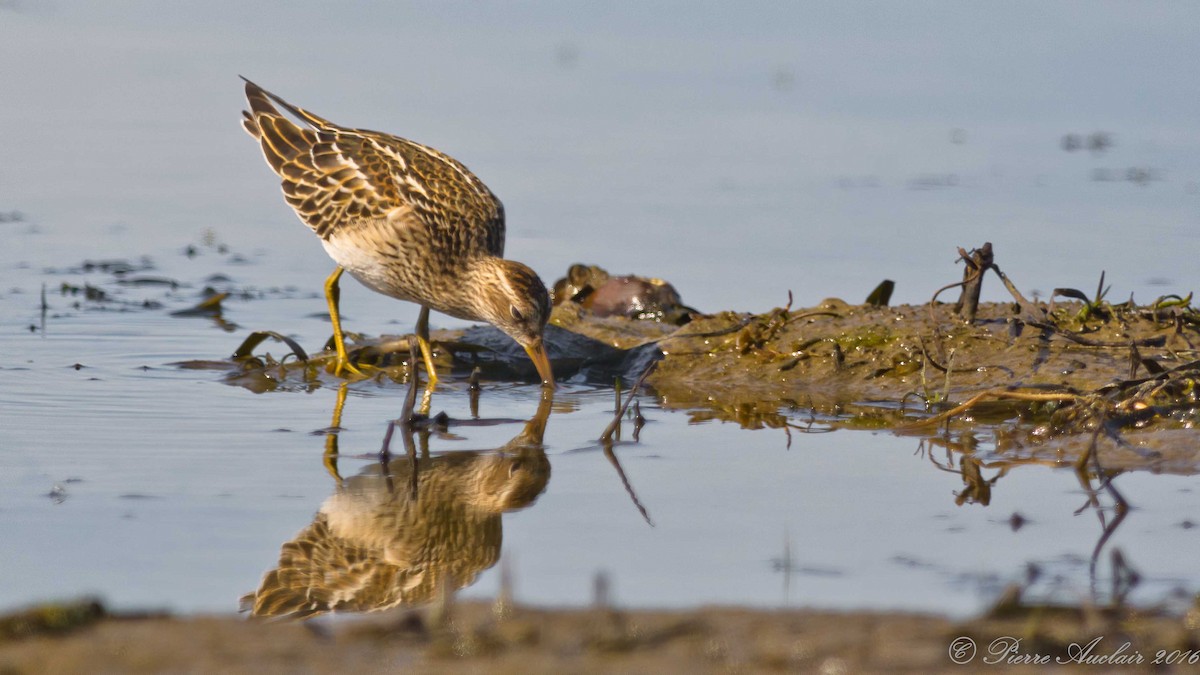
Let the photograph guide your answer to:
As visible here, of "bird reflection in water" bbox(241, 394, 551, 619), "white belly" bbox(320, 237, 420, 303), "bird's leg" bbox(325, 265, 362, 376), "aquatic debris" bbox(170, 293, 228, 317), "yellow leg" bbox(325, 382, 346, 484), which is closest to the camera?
"bird reflection in water" bbox(241, 394, 551, 619)

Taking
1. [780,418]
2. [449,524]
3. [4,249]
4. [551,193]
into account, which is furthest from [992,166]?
[449,524]

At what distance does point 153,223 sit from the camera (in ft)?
38.4

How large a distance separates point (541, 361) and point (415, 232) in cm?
109

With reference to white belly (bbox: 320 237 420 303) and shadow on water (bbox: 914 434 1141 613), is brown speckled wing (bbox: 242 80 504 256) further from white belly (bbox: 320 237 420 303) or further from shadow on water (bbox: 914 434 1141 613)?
shadow on water (bbox: 914 434 1141 613)

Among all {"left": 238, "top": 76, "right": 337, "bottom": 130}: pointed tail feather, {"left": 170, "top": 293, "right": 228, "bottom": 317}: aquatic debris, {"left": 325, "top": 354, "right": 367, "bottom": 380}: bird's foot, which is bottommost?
{"left": 325, "top": 354, "right": 367, "bottom": 380}: bird's foot

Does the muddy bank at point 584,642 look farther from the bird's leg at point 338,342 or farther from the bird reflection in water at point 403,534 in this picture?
the bird's leg at point 338,342

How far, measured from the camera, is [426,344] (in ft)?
27.9

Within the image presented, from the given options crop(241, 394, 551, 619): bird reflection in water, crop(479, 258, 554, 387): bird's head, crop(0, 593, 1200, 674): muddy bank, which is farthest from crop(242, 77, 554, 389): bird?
crop(0, 593, 1200, 674): muddy bank

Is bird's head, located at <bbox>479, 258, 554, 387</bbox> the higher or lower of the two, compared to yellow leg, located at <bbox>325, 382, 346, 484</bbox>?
higher

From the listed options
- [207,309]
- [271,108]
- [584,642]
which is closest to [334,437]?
[584,642]

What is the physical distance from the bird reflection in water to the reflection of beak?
1.29 meters

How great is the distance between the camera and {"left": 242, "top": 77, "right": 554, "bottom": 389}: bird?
27.1 feet

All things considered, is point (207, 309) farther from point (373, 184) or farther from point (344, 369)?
point (344, 369)

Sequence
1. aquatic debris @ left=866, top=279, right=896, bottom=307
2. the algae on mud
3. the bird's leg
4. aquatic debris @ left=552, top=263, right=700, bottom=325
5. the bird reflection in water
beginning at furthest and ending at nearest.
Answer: aquatic debris @ left=552, top=263, right=700, bottom=325 < aquatic debris @ left=866, top=279, right=896, bottom=307 < the bird's leg < the algae on mud < the bird reflection in water
